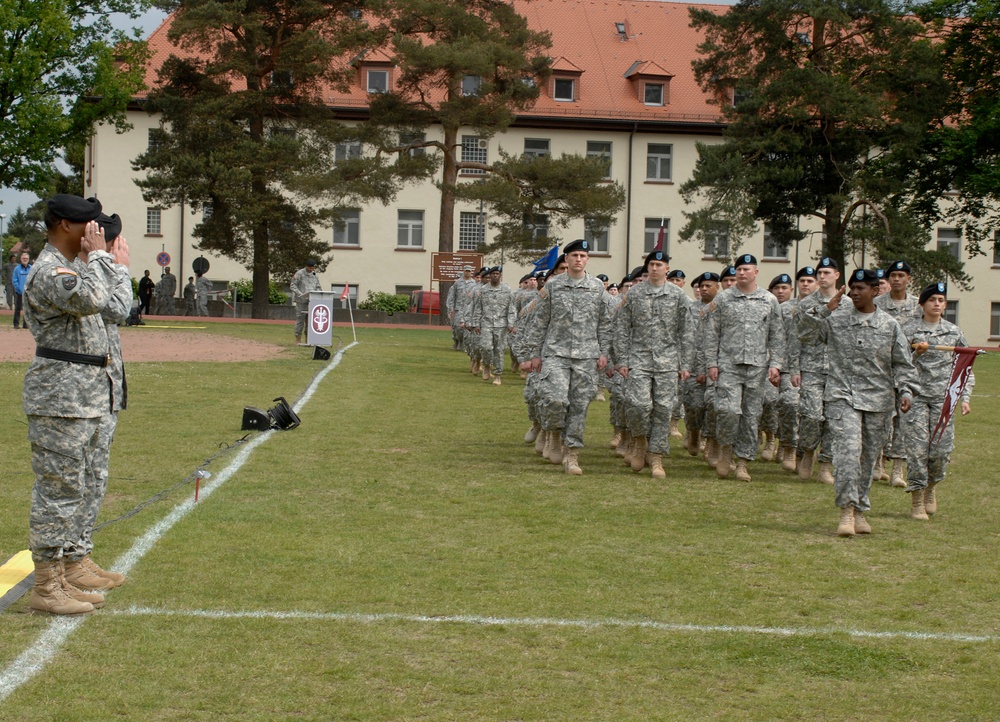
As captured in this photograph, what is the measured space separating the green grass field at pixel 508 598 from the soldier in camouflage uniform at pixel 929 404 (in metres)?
0.31

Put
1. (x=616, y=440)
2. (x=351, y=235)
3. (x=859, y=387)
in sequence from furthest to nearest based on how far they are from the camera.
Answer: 1. (x=351, y=235)
2. (x=616, y=440)
3. (x=859, y=387)

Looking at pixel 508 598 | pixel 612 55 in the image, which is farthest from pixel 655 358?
pixel 612 55

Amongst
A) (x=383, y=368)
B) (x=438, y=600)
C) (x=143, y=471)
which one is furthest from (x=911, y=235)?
(x=438, y=600)

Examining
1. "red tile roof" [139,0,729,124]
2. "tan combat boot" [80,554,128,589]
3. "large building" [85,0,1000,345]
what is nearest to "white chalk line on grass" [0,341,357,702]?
"tan combat boot" [80,554,128,589]

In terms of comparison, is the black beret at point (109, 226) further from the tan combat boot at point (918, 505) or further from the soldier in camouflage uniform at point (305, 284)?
the soldier in camouflage uniform at point (305, 284)

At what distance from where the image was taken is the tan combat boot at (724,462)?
12297 mm

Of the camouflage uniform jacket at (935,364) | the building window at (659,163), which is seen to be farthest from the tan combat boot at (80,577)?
the building window at (659,163)

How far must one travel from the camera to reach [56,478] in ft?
21.0

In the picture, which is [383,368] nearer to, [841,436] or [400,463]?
[400,463]

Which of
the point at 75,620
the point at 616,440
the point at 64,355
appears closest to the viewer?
the point at 75,620

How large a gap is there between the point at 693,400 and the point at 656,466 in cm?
156

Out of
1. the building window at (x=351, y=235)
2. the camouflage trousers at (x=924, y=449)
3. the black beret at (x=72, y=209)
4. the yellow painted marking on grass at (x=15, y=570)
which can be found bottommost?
the yellow painted marking on grass at (x=15, y=570)

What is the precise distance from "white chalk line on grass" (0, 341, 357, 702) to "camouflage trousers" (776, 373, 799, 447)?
5.43 m

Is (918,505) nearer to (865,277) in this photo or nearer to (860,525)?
(860,525)
